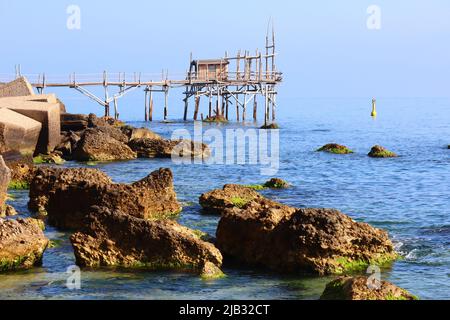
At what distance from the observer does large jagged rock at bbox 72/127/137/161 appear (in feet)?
96.3

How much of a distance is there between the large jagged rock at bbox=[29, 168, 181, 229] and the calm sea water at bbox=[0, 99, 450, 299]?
1.78ft

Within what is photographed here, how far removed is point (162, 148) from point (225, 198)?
14.4 metres

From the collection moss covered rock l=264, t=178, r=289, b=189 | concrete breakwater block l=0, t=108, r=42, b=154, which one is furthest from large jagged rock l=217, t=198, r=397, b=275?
concrete breakwater block l=0, t=108, r=42, b=154

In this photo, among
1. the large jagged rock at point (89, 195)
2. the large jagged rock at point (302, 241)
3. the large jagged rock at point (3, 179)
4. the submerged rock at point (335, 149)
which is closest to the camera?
the large jagged rock at point (302, 241)

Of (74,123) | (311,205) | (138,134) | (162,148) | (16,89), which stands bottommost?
(311,205)

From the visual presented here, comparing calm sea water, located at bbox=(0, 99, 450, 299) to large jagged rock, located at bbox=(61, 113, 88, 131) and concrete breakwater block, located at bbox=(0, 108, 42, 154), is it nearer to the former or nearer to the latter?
concrete breakwater block, located at bbox=(0, 108, 42, 154)

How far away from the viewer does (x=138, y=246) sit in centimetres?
1295

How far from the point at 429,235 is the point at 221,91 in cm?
4641

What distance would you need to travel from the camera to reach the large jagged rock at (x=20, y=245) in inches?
493

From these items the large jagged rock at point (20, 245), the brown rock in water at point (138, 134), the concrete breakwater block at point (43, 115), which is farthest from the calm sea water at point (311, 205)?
the brown rock in water at point (138, 134)

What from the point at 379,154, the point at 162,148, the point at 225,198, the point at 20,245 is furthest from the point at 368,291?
the point at 379,154

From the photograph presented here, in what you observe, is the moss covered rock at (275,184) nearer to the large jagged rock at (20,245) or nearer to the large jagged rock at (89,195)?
the large jagged rock at (89,195)

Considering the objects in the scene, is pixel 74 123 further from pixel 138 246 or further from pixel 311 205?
pixel 138 246

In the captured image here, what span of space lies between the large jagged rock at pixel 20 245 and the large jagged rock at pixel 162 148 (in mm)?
19210
